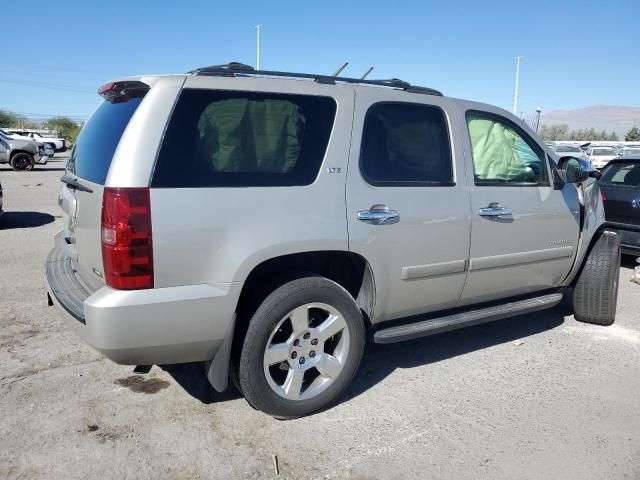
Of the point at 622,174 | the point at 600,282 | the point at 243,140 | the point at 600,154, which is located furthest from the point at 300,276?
the point at 600,154

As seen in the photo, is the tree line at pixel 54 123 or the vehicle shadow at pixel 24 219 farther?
the tree line at pixel 54 123

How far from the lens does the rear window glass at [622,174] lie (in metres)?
7.32

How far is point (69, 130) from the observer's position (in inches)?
2958

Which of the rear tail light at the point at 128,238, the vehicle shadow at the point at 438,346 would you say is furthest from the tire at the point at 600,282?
the rear tail light at the point at 128,238

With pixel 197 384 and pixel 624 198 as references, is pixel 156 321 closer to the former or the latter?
pixel 197 384

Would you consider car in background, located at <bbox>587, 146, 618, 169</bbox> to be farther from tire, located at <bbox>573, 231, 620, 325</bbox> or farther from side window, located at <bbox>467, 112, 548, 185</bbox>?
side window, located at <bbox>467, 112, 548, 185</bbox>

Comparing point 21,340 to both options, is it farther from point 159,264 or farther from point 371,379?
point 371,379

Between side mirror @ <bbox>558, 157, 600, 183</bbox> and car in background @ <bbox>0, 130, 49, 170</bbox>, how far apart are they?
71.2ft

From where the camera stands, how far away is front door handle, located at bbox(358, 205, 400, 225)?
3385mm

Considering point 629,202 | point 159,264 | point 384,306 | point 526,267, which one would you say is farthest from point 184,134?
point 629,202

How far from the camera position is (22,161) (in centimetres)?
2186

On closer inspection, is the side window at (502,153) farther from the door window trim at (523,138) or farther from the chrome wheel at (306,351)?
the chrome wheel at (306,351)

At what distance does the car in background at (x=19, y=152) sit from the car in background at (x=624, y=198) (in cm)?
2075

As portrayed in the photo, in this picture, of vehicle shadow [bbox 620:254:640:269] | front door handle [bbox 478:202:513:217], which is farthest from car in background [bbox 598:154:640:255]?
front door handle [bbox 478:202:513:217]
